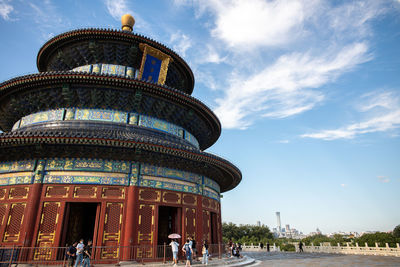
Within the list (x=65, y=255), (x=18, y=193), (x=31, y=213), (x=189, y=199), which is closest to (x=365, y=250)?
(x=189, y=199)

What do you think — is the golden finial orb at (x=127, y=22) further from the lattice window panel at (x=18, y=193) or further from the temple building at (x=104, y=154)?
the lattice window panel at (x=18, y=193)

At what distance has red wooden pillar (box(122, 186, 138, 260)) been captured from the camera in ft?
41.1

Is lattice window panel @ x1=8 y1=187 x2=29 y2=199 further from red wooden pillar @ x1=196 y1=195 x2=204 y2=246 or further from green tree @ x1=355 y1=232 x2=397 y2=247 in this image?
green tree @ x1=355 y1=232 x2=397 y2=247

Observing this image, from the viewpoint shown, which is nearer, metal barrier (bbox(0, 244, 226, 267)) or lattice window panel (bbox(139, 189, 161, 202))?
metal barrier (bbox(0, 244, 226, 267))

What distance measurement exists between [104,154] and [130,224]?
3886mm

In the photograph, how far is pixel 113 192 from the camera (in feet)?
44.2

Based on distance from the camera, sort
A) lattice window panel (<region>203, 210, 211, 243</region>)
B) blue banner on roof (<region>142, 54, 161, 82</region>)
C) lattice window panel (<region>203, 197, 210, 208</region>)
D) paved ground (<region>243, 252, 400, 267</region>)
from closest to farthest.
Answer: paved ground (<region>243, 252, 400, 267</region>)
lattice window panel (<region>203, 210, 211, 243</region>)
lattice window panel (<region>203, 197, 210, 208</region>)
blue banner on roof (<region>142, 54, 161, 82</region>)

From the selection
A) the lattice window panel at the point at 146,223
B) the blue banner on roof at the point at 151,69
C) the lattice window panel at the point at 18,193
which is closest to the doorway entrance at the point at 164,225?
the lattice window panel at the point at 146,223

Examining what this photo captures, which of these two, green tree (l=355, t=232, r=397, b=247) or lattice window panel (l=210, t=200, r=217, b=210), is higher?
lattice window panel (l=210, t=200, r=217, b=210)

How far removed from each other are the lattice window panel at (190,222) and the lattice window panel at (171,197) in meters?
0.88

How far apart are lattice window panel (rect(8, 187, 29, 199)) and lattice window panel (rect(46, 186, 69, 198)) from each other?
1.12 meters

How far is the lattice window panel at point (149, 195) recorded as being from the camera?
45.6 ft

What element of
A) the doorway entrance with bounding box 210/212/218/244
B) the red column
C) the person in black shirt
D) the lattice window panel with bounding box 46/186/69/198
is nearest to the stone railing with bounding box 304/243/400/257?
the doorway entrance with bounding box 210/212/218/244

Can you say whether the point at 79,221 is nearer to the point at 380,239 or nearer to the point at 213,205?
the point at 213,205
